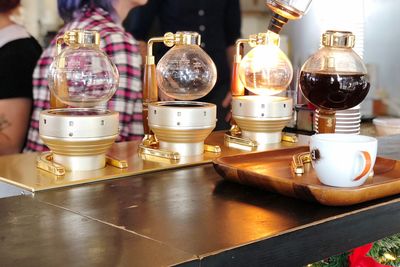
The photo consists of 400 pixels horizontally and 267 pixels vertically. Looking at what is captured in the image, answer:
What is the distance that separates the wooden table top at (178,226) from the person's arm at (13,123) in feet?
5.41

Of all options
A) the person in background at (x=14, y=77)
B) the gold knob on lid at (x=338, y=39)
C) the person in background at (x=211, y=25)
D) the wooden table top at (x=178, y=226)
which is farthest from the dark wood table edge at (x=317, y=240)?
the person in background at (x=211, y=25)

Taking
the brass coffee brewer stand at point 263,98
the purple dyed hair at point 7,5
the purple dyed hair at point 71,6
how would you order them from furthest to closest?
1. the purple dyed hair at point 71,6
2. the purple dyed hair at point 7,5
3. the brass coffee brewer stand at point 263,98

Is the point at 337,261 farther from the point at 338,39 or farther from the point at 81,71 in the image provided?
the point at 81,71

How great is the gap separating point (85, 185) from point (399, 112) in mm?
3477

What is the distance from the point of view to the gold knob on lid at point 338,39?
1.42 m

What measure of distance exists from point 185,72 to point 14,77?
147 centimetres

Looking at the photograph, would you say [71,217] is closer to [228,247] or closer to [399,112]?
[228,247]

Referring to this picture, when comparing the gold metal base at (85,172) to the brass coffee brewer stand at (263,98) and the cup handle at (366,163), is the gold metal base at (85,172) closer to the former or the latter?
the brass coffee brewer stand at (263,98)

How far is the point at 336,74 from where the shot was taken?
1.42 meters

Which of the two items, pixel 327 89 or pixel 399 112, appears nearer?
pixel 327 89

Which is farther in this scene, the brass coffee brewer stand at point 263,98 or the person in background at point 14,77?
the person in background at point 14,77

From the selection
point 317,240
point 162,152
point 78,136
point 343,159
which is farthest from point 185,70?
point 317,240

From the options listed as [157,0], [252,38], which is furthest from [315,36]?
[252,38]

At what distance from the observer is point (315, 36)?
4426mm
